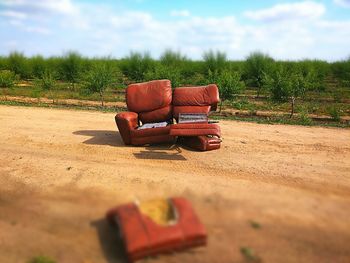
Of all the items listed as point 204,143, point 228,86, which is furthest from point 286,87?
point 204,143

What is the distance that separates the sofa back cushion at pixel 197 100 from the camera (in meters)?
7.24

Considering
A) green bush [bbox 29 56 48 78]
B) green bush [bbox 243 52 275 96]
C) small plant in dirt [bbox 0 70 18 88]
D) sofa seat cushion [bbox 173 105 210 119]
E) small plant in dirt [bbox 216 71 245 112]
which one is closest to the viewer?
sofa seat cushion [bbox 173 105 210 119]

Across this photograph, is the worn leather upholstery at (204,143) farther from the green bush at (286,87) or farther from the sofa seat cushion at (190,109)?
the green bush at (286,87)

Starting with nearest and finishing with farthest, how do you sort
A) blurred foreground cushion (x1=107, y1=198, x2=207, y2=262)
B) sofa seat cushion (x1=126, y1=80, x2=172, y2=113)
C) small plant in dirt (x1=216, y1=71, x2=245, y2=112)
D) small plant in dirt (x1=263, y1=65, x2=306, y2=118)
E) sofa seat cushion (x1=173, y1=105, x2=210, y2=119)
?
blurred foreground cushion (x1=107, y1=198, x2=207, y2=262)
sofa seat cushion (x1=173, y1=105, x2=210, y2=119)
sofa seat cushion (x1=126, y1=80, x2=172, y2=113)
small plant in dirt (x1=263, y1=65, x2=306, y2=118)
small plant in dirt (x1=216, y1=71, x2=245, y2=112)

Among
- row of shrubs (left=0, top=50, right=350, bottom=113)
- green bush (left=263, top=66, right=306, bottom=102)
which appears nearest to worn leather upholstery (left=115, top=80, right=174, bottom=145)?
green bush (left=263, top=66, right=306, bottom=102)

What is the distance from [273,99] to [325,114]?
1631 mm

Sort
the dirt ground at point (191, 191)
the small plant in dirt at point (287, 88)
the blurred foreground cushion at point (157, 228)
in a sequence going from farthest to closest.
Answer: the small plant in dirt at point (287, 88) < the dirt ground at point (191, 191) < the blurred foreground cushion at point (157, 228)

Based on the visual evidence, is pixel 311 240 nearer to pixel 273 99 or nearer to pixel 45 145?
pixel 45 145

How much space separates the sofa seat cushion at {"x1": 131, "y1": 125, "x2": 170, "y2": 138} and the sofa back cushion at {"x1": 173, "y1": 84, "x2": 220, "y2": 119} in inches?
23.7

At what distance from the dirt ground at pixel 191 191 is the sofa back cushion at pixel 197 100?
0.76 m

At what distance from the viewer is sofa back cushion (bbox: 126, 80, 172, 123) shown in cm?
734

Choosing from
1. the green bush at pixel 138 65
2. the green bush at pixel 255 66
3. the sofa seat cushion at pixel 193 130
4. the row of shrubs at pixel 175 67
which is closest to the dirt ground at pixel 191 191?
the sofa seat cushion at pixel 193 130

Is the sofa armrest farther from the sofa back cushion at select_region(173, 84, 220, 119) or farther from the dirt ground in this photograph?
the sofa back cushion at select_region(173, 84, 220, 119)

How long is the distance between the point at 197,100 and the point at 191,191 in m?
2.90
